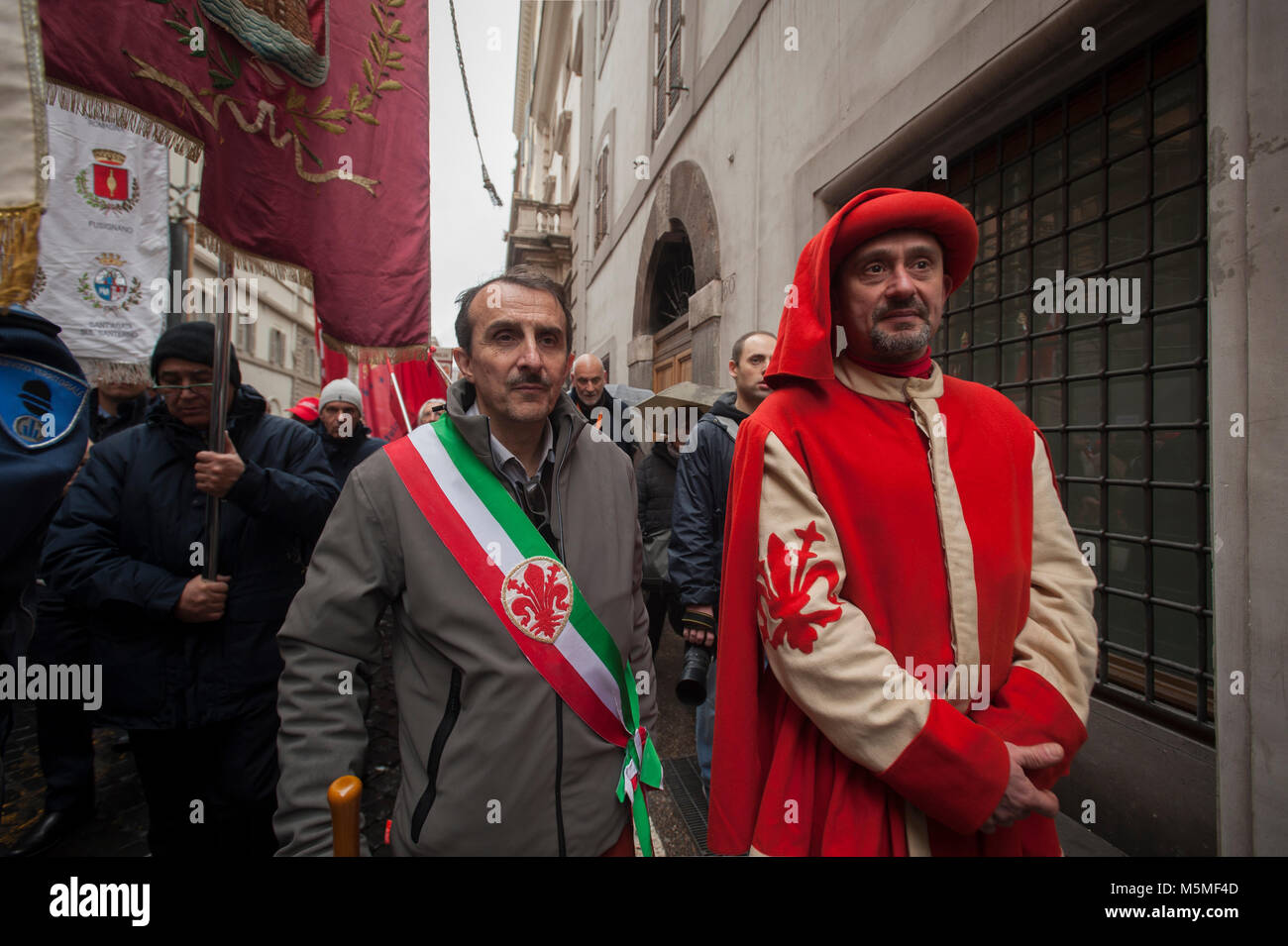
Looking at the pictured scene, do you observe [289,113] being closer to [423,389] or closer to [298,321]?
[423,389]

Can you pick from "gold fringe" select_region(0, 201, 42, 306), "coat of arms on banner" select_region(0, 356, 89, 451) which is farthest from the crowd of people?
"gold fringe" select_region(0, 201, 42, 306)

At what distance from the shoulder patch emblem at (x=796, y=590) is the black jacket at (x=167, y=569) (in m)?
1.75

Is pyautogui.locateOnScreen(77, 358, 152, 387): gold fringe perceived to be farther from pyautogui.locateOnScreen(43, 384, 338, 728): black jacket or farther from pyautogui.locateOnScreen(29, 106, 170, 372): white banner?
pyautogui.locateOnScreen(43, 384, 338, 728): black jacket

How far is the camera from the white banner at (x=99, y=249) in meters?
2.53

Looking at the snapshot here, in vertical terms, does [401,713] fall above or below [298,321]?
below

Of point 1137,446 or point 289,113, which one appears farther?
point 1137,446

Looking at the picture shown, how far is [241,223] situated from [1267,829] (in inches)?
159

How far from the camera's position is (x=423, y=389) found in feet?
27.7

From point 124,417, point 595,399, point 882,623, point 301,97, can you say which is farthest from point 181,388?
point 595,399

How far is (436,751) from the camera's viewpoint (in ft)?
4.44

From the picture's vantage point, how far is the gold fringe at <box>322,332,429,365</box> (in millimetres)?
2727

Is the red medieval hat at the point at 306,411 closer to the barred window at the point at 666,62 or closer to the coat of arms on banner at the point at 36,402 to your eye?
the coat of arms on banner at the point at 36,402

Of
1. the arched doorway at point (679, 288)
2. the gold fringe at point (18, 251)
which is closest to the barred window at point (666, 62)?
the arched doorway at point (679, 288)

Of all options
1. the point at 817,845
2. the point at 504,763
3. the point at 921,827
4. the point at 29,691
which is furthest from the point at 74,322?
the point at 921,827
